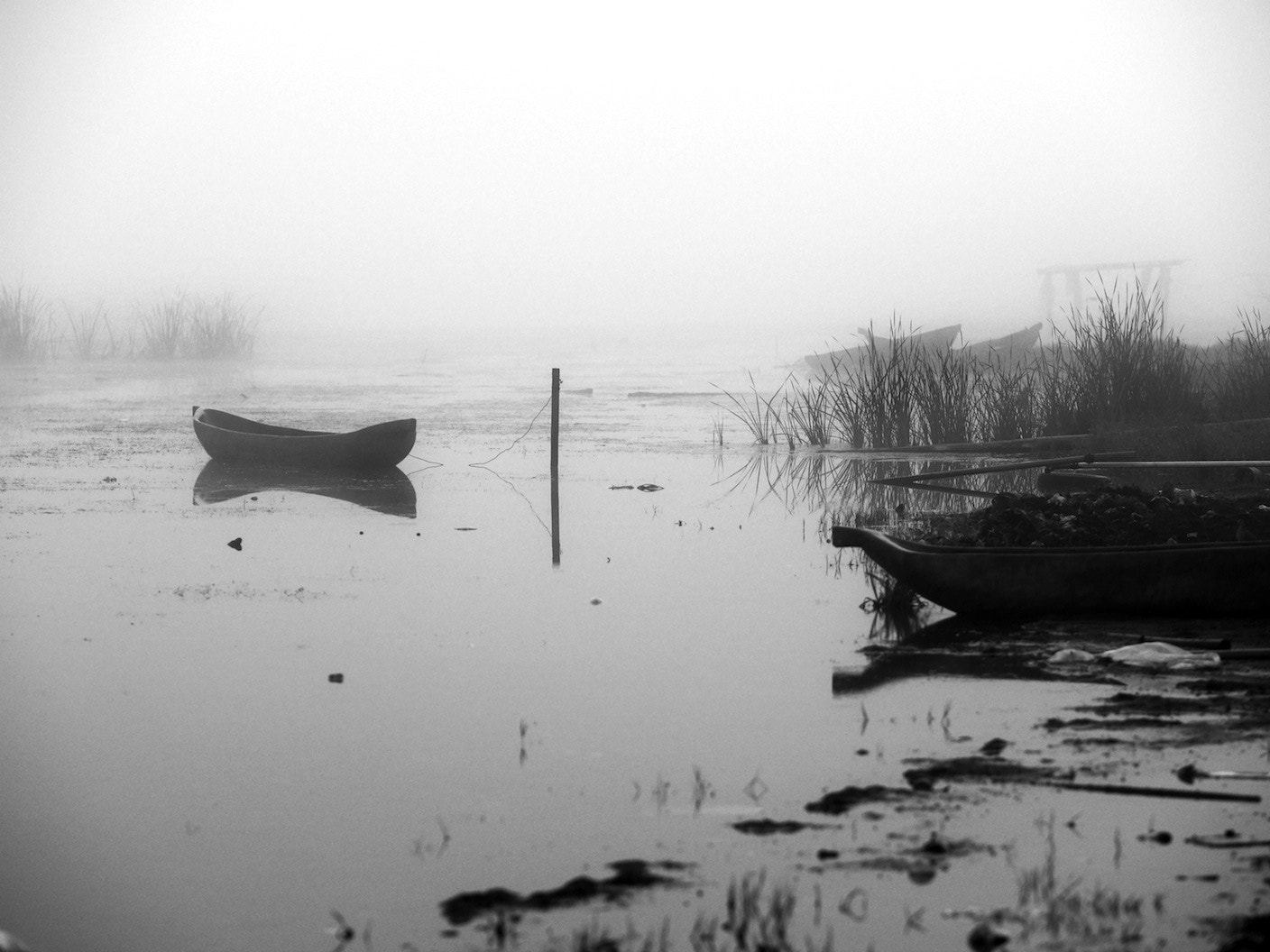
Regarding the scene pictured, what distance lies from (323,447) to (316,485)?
2.71ft

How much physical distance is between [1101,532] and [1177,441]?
17.4 ft

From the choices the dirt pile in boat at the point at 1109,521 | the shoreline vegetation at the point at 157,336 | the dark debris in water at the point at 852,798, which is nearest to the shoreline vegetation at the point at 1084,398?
the dirt pile in boat at the point at 1109,521

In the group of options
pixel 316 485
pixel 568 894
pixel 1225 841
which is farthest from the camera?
pixel 316 485

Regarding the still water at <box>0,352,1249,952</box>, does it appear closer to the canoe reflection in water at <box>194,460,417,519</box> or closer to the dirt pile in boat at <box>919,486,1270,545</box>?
the canoe reflection in water at <box>194,460,417,519</box>

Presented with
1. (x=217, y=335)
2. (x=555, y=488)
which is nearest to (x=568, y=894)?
(x=555, y=488)

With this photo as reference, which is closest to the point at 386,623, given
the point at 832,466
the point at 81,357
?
the point at 832,466

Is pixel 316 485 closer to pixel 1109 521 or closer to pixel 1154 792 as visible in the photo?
pixel 1109 521

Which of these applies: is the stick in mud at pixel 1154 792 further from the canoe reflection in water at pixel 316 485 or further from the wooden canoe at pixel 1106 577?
the canoe reflection in water at pixel 316 485

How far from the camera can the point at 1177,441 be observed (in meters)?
13.1

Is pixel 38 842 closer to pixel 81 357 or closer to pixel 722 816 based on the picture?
pixel 722 816

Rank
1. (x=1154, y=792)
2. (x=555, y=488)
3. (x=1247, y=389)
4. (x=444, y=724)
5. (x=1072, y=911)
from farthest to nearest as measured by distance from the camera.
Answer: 1. (x=1247, y=389)
2. (x=555, y=488)
3. (x=444, y=724)
4. (x=1154, y=792)
5. (x=1072, y=911)

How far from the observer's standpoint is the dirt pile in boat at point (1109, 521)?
819cm

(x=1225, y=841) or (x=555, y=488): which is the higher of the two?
(x=555, y=488)

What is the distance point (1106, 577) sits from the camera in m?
7.06
